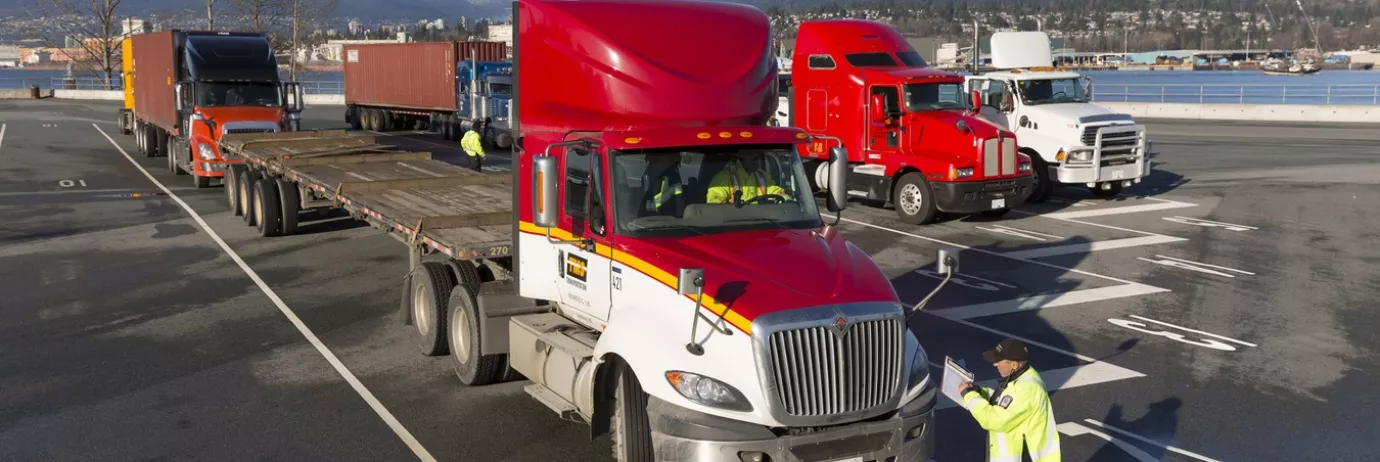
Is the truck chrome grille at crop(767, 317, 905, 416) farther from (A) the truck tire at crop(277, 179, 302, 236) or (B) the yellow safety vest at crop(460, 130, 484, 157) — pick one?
(B) the yellow safety vest at crop(460, 130, 484, 157)

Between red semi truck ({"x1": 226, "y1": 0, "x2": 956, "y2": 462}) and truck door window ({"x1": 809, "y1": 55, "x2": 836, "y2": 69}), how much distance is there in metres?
12.2

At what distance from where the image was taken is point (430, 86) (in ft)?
146

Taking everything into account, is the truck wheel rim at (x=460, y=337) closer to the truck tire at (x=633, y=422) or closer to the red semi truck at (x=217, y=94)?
the truck tire at (x=633, y=422)

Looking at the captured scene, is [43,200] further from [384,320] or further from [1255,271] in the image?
[1255,271]

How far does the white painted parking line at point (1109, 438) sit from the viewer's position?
369 inches

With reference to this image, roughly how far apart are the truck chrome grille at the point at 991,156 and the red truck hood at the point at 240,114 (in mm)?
14902

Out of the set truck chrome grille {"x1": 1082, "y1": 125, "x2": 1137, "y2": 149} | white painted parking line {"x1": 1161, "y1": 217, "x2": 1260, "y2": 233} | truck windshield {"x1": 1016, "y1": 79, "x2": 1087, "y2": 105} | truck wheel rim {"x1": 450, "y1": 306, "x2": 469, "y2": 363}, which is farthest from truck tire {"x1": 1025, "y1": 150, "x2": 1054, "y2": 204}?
truck wheel rim {"x1": 450, "y1": 306, "x2": 469, "y2": 363}

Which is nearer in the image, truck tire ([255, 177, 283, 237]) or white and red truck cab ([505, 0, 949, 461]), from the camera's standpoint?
white and red truck cab ([505, 0, 949, 461])

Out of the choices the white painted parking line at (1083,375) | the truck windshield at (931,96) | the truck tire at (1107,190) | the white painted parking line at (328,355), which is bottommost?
the white painted parking line at (1083,375)

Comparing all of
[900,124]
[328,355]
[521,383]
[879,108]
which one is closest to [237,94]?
[879,108]

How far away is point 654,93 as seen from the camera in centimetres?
918

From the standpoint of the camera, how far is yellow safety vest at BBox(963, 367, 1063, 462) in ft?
24.0

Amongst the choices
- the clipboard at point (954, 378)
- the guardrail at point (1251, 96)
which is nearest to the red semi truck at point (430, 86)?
the clipboard at point (954, 378)

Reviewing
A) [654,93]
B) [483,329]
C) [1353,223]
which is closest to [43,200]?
[483,329]
